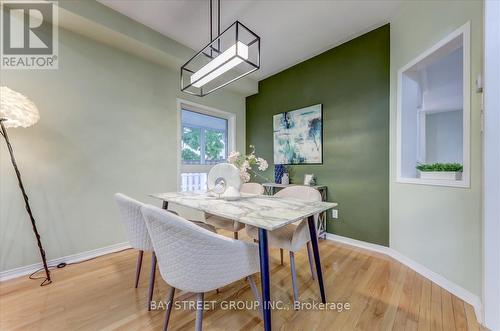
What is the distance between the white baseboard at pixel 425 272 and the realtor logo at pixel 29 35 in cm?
383

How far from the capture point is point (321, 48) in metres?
2.74

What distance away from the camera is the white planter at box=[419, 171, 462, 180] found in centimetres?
159

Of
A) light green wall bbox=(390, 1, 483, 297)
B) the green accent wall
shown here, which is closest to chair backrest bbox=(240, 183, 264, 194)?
the green accent wall

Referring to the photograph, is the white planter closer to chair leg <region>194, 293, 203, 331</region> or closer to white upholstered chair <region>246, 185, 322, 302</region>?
white upholstered chair <region>246, 185, 322, 302</region>

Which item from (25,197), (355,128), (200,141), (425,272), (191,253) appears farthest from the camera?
(200,141)

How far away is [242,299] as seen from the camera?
4.88 ft

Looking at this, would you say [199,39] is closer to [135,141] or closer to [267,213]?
[135,141]

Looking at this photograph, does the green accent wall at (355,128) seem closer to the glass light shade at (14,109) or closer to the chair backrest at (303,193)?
the chair backrest at (303,193)

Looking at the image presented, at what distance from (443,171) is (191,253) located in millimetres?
2115

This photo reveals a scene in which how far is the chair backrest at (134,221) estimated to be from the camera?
1242 mm

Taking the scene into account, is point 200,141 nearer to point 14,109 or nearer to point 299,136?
point 299,136

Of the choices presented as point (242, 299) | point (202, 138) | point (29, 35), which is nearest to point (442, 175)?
point (242, 299)

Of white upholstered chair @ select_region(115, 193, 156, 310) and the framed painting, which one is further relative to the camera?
the framed painting

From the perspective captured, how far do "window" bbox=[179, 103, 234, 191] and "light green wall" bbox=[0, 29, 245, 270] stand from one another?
14.4 inches
